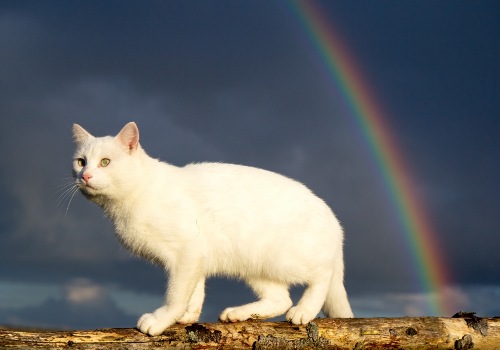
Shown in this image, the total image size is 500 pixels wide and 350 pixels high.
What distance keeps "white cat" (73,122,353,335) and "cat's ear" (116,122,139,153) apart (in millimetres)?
11

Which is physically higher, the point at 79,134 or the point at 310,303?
the point at 79,134

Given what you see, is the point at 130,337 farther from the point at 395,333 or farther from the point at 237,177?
the point at 395,333

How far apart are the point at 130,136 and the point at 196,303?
2118 mm

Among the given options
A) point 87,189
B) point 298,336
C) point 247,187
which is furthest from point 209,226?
point 298,336

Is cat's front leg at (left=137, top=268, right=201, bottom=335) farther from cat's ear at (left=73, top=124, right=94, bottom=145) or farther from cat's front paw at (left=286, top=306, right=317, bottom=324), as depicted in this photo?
cat's ear at (left=73, top=124, right=94, bottom=145)

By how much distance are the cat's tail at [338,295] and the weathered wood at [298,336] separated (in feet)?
2.40

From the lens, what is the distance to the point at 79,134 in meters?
A: 6.77

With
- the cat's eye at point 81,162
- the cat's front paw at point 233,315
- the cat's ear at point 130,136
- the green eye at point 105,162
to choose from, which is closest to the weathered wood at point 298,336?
the cat's front paw at point 233,315

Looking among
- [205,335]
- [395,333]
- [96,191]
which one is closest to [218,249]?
[205,335]

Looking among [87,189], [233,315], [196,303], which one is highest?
[87,189]

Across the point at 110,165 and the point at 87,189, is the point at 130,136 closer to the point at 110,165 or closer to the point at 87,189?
the point at 110,165

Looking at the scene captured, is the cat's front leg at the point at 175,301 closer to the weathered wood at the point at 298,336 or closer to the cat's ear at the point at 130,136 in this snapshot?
the weathered wood at the point at 298,336

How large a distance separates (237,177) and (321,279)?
1580mm

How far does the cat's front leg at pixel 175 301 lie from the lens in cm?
580
